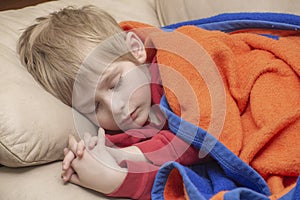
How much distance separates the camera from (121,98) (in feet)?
2.99

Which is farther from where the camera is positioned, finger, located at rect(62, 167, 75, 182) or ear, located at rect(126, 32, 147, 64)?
ear, located at rect(126, 32, 147, 64)

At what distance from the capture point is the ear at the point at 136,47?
0.99 metres

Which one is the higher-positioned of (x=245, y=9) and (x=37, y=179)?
(x=245, y=9)

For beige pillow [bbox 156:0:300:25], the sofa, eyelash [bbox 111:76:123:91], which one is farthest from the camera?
beige pillow [bbox 156:0:300:25]

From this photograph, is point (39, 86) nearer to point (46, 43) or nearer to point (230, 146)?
point (46, 43)

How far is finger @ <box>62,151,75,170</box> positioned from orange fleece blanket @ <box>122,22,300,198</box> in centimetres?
21

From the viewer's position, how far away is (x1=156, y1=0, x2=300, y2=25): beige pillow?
109 cm

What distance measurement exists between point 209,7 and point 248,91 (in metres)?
0.36

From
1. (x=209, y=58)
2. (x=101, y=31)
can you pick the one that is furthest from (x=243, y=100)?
(x=101, y=31)

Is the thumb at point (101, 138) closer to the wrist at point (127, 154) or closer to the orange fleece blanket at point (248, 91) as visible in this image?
the wrist at point (127, 154)

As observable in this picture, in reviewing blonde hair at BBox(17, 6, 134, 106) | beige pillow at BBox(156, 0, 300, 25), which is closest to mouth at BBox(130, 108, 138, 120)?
blonde hair at BBox(17, 6, 134, 106)

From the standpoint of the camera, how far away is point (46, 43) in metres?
0.95

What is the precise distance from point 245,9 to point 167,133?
41 cm

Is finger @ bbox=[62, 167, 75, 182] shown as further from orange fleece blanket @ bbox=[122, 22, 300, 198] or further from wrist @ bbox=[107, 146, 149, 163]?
orange fleece blanket @ bbox=[122, 22, 300, 198]
